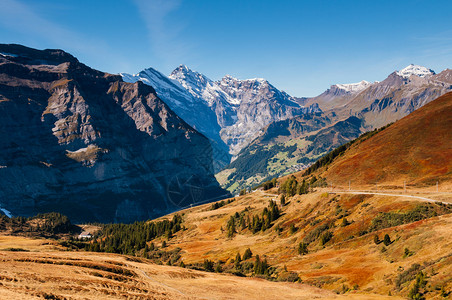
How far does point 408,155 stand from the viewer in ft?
484

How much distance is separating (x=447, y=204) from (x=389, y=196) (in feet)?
62.2

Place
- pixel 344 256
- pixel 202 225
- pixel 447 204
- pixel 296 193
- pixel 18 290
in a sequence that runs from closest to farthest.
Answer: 1. pixel 18 290
2. pixel 344 256
3. pixel 447 204
4. pixel 296 193
5. pixel 202 225

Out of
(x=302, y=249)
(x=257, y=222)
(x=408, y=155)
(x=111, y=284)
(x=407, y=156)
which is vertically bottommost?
(x=302, y=249)

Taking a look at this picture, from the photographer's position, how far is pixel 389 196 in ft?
343

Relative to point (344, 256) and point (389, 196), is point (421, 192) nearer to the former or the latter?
point (389, 196)

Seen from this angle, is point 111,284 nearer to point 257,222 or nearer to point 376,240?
point 376,240

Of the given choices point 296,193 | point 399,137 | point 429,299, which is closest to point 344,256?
point 429,299

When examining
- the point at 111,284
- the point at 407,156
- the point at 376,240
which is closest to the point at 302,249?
the point at 376,240

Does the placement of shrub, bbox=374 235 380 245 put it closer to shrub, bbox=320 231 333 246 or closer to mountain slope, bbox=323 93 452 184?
shrub, bbox=320 231 333 246

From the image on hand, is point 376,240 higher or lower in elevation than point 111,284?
lower

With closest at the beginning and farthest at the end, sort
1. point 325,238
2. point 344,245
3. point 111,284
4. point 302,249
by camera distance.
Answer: point 111,284 → point 344,245 → point 302,249 → point 325,238

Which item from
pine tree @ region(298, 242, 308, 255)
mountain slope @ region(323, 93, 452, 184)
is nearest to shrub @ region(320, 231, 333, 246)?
pine tree @ region(298, 242, 308, 255)

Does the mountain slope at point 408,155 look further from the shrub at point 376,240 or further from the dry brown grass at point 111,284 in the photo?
the dry brown grass at point 111,284

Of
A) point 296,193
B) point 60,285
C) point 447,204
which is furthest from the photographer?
point 296,193
